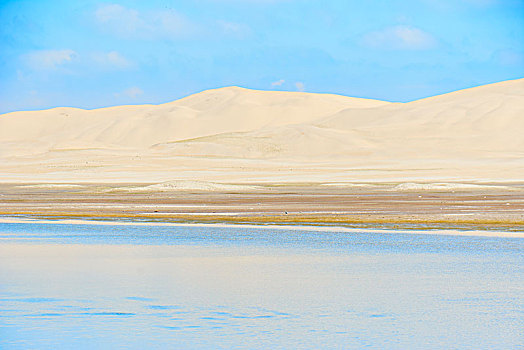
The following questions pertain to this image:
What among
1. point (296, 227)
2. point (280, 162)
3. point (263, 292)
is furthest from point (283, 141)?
point (263, 292)

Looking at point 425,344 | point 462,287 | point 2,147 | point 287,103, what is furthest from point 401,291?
point 287,103

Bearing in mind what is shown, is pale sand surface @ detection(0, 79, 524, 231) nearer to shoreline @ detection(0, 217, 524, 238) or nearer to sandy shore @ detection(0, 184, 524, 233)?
sandy shore @ detection(0, 184, 524, 233)

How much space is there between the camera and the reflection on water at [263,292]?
9.66 m

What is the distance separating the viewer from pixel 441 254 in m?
16.6

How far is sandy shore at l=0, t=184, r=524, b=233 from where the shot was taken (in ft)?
78.4

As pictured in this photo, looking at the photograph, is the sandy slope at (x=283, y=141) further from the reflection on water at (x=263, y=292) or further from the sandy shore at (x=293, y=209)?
the reflection on water at (x=263, y=292)

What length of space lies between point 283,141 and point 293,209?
81.3 m

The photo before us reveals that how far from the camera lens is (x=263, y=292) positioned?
1252cm

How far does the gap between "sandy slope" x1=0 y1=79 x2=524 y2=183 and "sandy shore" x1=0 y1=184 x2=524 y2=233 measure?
61.6 ft

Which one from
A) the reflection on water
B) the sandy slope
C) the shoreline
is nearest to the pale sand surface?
the sandy slope

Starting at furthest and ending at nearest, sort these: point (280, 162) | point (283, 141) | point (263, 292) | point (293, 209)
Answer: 1. point (283, 141)
2. point (280, 162)
3. point (293, 209)
4. point (263, 292)

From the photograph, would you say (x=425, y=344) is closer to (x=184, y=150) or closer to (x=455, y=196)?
(x=455, y=196)

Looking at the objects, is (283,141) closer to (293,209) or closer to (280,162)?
(280,162)

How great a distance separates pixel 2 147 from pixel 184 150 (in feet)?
192
